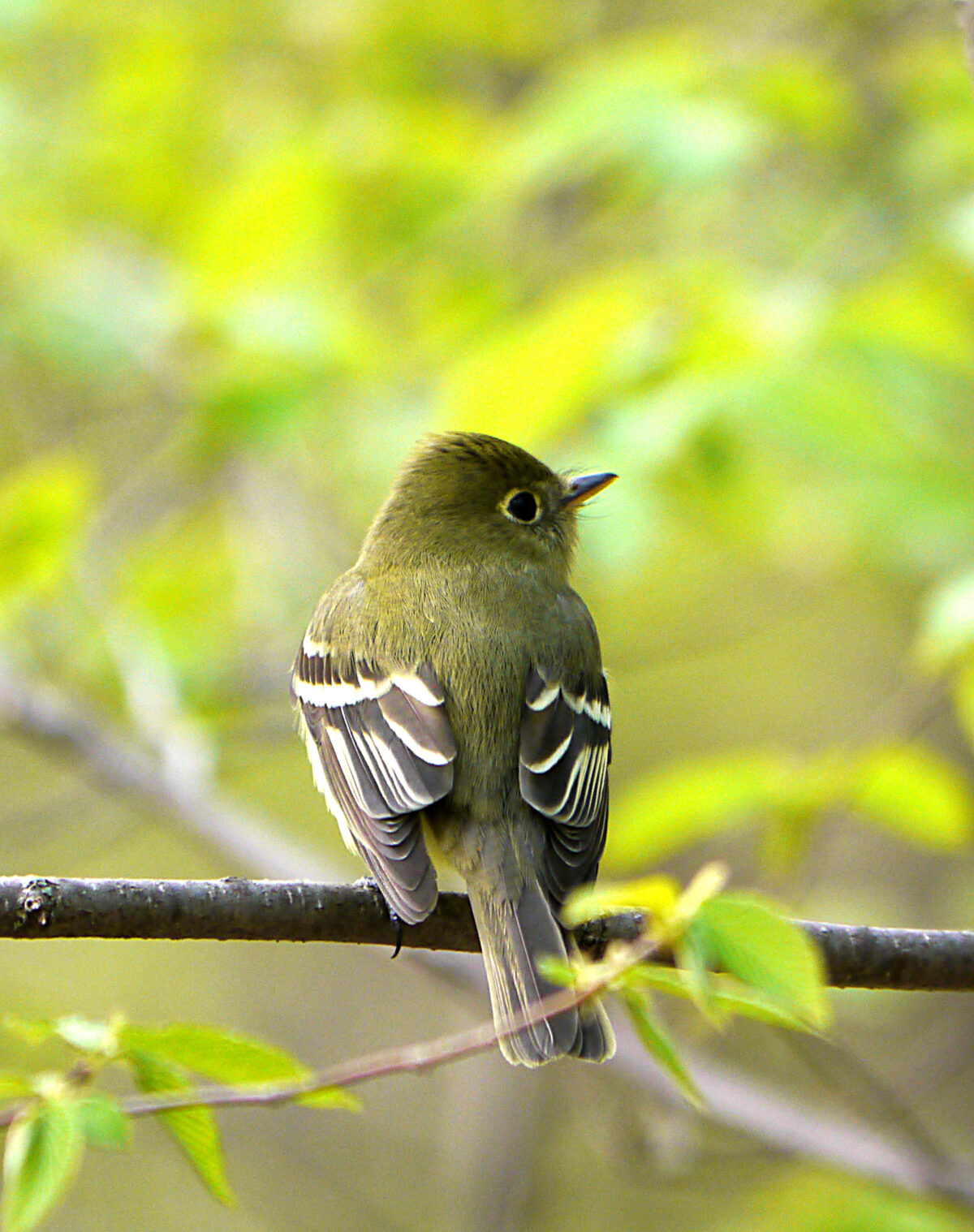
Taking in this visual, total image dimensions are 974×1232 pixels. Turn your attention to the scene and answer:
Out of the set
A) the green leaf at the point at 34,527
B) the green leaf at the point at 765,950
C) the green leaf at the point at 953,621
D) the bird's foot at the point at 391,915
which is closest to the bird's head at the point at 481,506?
the green leaf at the point at 34,527

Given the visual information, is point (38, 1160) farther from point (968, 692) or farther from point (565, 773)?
point (968, 692)

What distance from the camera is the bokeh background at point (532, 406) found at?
3.56 metres

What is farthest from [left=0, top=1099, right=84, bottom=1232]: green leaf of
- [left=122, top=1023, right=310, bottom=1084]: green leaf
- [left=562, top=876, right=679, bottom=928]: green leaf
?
[left=562, top=876, right=679, bottom=928]: green leaf

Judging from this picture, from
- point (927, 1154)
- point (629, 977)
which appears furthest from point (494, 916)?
point (927, 1154)

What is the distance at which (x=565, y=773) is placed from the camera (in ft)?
10.9

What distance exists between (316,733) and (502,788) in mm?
602

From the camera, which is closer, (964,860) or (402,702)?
(402,702)

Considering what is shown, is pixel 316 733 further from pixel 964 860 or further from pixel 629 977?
pixel 964 860

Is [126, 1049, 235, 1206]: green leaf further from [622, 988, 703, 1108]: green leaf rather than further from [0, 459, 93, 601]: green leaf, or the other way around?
[0, 459, 93, 601]: green leaf

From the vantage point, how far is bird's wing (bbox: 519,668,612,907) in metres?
3.23

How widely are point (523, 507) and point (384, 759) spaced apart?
1.26 meters

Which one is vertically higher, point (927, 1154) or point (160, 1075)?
point (927, 1154)

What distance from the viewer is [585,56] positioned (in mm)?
5453

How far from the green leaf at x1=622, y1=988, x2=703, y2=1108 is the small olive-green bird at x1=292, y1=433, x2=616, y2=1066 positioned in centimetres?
75
